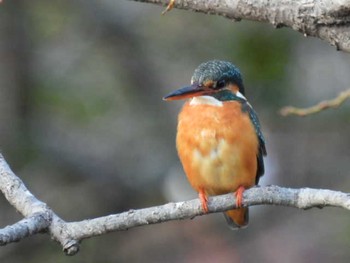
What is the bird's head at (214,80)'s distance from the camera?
4.41 metres

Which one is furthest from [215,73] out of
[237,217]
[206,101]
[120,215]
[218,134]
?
[120,215]

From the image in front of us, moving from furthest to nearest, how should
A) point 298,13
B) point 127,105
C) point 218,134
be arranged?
point 127,105
point 218,134
point 298,13

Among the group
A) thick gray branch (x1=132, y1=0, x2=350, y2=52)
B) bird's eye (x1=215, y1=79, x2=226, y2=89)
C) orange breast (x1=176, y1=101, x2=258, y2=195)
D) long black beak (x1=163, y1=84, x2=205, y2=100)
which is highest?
thick gray branch (x1=132, y1=0, x2=350, y2=52)

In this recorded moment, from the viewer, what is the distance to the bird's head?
4414mm

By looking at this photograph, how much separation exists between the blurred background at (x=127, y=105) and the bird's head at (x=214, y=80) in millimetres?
2292

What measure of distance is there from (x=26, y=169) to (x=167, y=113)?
3.88 ft

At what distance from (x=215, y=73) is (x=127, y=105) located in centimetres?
374

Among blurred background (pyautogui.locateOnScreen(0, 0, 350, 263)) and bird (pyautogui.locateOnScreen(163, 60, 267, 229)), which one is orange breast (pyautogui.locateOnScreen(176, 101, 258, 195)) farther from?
blurred background (pyautogui.locateOnScreen(0, 0, 350, 263))

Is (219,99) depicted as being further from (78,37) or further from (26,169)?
(78,37)

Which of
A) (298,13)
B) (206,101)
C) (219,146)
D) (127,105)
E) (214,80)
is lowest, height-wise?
(127,105)

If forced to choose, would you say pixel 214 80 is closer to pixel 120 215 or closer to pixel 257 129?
pixel 257 129

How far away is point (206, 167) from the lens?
4.48m

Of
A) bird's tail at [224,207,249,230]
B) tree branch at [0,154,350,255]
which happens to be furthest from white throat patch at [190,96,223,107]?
tree branch at [0,154,350,255]

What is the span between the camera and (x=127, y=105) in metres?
8.15
